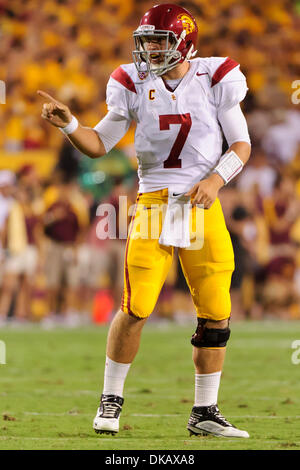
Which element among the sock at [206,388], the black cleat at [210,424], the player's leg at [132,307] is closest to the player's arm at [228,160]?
the player's leg at [132,307]

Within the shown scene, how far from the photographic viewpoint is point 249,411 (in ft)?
15.3

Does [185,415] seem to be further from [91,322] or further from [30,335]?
[91,322]

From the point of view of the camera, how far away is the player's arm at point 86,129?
376 centimetres

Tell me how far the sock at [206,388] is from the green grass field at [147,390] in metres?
0.17

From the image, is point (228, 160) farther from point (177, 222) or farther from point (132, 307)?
point (132, 307)

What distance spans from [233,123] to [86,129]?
60 centimetres

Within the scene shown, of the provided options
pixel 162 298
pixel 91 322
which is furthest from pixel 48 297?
pixel 162 298

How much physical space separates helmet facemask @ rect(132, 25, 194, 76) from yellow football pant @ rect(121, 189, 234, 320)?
501 mm

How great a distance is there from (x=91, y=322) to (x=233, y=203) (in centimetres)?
190

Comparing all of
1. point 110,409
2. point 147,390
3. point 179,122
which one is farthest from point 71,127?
point 147,390

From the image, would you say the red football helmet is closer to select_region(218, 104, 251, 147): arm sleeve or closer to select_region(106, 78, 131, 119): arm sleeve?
select_region(106, 78, 131, 119): arm sleeve

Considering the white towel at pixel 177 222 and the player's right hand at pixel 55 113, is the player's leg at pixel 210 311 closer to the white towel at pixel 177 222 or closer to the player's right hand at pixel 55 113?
the white towel at pixel 177 222

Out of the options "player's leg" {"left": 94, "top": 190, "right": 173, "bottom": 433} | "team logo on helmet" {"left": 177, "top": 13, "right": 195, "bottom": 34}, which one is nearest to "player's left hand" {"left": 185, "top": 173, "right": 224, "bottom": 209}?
"player's leg" {"left": 94, "top": 190, "right": 173, "bottom": 433}

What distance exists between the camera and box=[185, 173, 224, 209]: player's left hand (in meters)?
3.72
